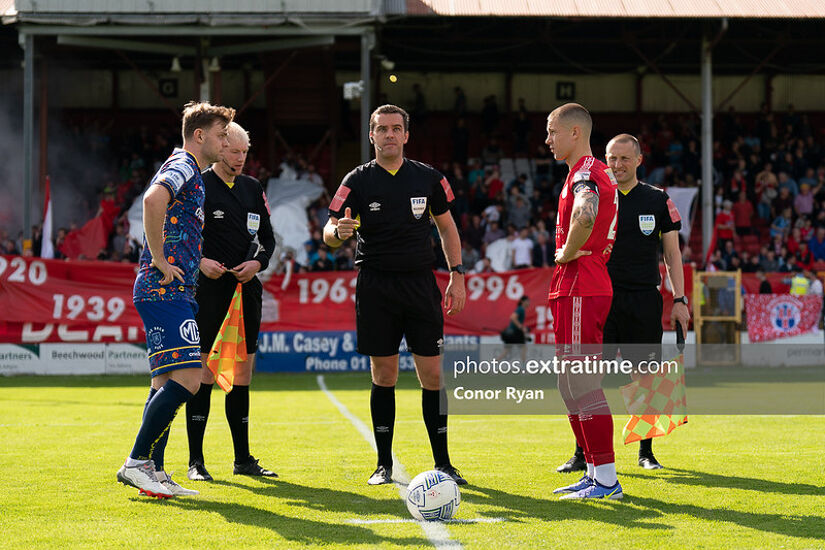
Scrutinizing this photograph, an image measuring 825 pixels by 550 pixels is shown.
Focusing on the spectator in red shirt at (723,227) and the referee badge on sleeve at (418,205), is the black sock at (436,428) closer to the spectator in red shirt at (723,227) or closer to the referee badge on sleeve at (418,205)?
the referee badge on sleeve at (418,205)

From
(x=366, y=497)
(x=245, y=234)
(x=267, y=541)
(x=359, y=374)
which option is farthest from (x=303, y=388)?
(x=267, y=541)

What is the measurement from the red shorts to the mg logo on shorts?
215 centimetres

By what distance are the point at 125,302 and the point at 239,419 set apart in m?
12.5

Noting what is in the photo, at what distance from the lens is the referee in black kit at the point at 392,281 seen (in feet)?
23.1

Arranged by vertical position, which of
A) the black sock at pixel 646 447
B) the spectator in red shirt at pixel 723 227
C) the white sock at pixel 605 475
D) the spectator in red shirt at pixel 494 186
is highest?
the spectator in red shirt at pixel 494 186

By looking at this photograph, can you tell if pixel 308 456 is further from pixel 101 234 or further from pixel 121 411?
pixel 101 234

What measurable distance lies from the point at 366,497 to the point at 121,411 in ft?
22.0

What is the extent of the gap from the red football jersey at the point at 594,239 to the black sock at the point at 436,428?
1222mm

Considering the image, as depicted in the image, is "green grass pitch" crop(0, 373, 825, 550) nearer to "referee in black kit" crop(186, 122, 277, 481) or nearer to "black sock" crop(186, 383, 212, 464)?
"black sock" crop(186, 383, 212, 464)

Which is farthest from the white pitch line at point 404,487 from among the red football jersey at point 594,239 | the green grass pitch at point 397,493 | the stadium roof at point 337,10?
the stadium roof at point 337,10

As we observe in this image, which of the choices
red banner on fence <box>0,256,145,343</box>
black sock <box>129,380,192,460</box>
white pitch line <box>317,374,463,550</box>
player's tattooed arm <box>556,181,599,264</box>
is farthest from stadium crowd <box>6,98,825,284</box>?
player's tattooed arm <box>556,181,599,264</box>

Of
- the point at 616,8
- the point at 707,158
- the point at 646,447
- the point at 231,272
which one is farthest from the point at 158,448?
the point at 707,158

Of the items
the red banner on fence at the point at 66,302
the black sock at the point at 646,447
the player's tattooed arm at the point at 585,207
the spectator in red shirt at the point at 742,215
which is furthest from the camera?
the spectator in red shirt at the point at 742,215

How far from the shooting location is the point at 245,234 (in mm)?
7617
